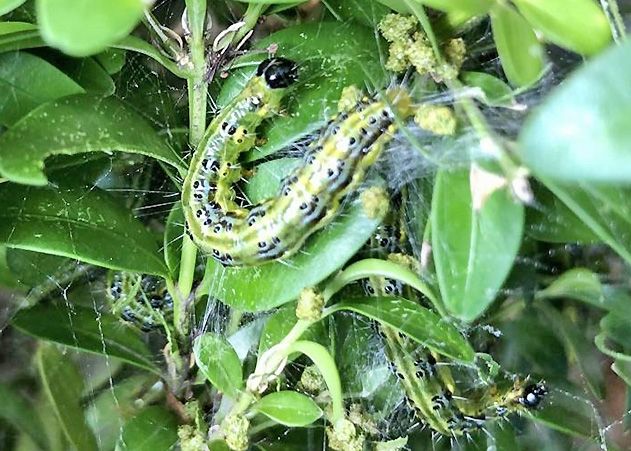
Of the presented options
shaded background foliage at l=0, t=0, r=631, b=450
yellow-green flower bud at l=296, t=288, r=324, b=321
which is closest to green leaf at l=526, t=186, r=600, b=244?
shaded background foliage at l=0, t=0, r=631, b=450

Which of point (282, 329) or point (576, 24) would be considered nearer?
point (576, 24)

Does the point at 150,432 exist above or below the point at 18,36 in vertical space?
below

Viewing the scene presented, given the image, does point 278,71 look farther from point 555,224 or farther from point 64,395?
point 64,395

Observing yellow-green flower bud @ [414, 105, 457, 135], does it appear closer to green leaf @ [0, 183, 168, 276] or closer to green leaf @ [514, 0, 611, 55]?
green leaf @ [514, 0, 611, 55]

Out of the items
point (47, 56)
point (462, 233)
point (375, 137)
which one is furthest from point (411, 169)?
point (47, 56)

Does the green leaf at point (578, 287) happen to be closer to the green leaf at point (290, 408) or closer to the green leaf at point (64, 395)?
the green leaf at point (290, 408)

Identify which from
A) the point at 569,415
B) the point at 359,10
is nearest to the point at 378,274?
the point at 359,10

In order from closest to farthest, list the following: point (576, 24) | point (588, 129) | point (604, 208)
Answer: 1. point (588, 129)
2. point (576, 24)
3. point (604, 208)
